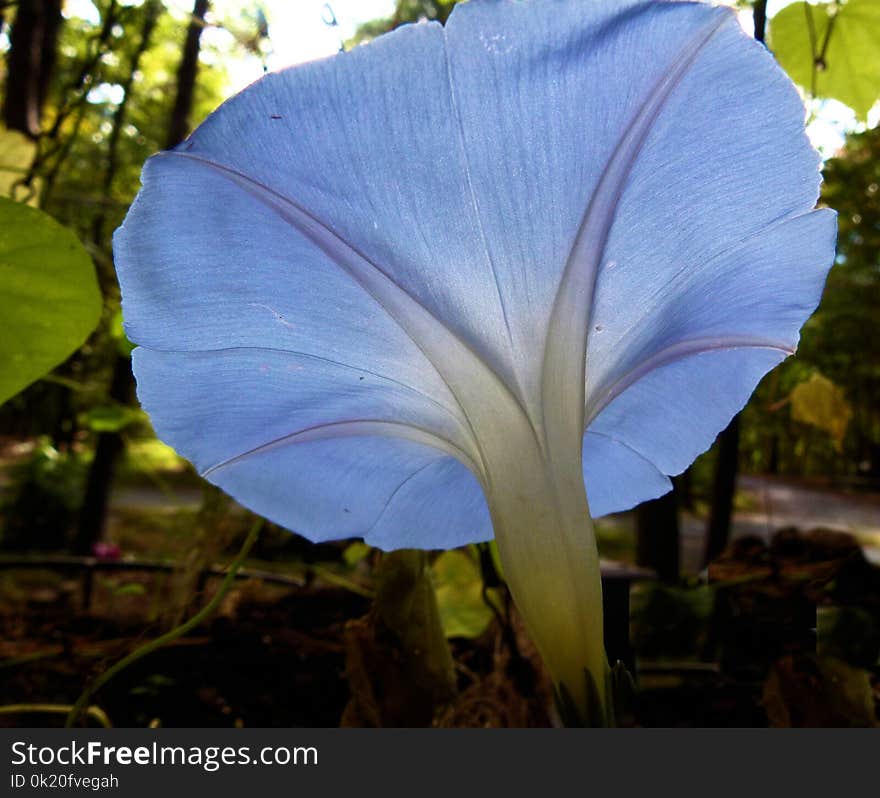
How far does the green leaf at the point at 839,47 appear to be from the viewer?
0.73m

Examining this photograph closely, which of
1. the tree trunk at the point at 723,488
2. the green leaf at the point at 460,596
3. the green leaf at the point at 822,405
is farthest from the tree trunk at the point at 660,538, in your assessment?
the green leaf at the point at 460,596

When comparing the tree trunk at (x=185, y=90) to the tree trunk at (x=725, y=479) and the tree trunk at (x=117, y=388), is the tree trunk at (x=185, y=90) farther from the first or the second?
the tree trunk at (x=725, y=479)

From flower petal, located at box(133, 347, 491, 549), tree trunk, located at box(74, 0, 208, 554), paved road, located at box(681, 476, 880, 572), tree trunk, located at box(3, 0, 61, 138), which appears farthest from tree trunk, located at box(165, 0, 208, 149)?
paved road, located at box(681, 476, 880, 572)

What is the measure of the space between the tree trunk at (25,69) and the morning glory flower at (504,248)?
3.83 feet

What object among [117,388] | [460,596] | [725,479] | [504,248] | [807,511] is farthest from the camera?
[807,511]

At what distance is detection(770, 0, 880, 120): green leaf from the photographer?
0.73 meters

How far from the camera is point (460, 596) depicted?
0.75 m

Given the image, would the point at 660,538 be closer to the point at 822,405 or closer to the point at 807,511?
the point at 822,405

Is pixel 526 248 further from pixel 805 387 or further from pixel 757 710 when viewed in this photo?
pixel 805 387

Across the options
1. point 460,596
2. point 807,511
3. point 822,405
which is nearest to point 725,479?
point 822,405

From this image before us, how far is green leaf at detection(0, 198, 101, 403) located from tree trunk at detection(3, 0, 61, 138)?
2.88 ft

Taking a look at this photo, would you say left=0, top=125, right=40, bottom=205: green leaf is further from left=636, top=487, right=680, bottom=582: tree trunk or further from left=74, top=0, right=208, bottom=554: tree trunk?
left=636, top=487, right=680, bottom=582: tree trunk

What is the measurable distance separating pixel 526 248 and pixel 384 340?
67 mm

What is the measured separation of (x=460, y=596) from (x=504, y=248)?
1.70ft
